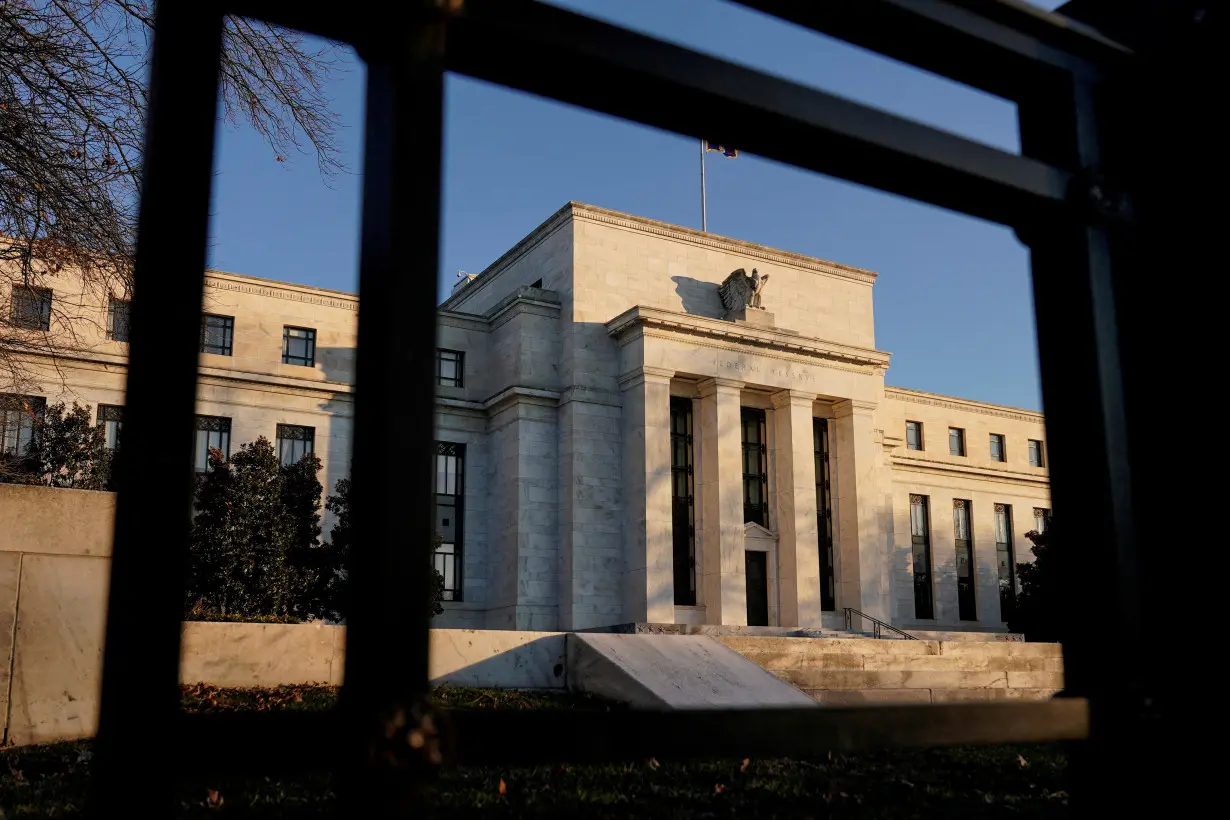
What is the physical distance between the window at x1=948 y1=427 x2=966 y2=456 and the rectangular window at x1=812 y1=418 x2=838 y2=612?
14038mm

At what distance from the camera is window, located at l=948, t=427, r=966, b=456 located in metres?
54.5

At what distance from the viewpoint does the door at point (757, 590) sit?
40312 mm

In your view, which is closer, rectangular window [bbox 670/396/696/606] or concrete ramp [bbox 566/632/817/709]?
concrete ramp [bbox 566/632/817/709]

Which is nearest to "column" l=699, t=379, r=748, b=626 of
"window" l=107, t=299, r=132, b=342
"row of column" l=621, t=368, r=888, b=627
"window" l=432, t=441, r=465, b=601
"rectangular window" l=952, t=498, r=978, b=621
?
"row of column" l=621, t=368, r=888, b=627

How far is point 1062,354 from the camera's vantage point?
217 cm

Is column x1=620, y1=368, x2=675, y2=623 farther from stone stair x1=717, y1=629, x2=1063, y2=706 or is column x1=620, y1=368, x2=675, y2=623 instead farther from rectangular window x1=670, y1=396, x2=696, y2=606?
stone stair x1=717, y1=629, x2=1063, y2=706

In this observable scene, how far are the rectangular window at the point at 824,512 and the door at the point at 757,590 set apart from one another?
2533mm

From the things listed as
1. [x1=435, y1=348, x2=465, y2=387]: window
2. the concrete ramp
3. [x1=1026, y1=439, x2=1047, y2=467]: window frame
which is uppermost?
[x1=435, y1=348, x2=465, y2=387]: window

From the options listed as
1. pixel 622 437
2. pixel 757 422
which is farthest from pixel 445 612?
pixel 757 422

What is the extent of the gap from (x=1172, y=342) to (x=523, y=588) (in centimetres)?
3582

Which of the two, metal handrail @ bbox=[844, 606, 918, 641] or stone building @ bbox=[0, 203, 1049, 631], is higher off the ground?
stone building @ bbox=[0, 203, 1049, 631]

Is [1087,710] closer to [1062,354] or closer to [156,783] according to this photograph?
[1062,354]

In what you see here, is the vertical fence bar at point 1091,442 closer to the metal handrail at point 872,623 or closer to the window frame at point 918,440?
the metal handrail at point 872,623

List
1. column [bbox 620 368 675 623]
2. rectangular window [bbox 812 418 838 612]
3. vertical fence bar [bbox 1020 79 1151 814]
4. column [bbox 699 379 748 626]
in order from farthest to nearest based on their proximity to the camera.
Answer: rectangular window [bbox 812 418 838 612] → column [bbox 699 379 748 626] → column [bbox 620 368 675 623] → vertical fence bar [bbox 1020 79 1151 814]
